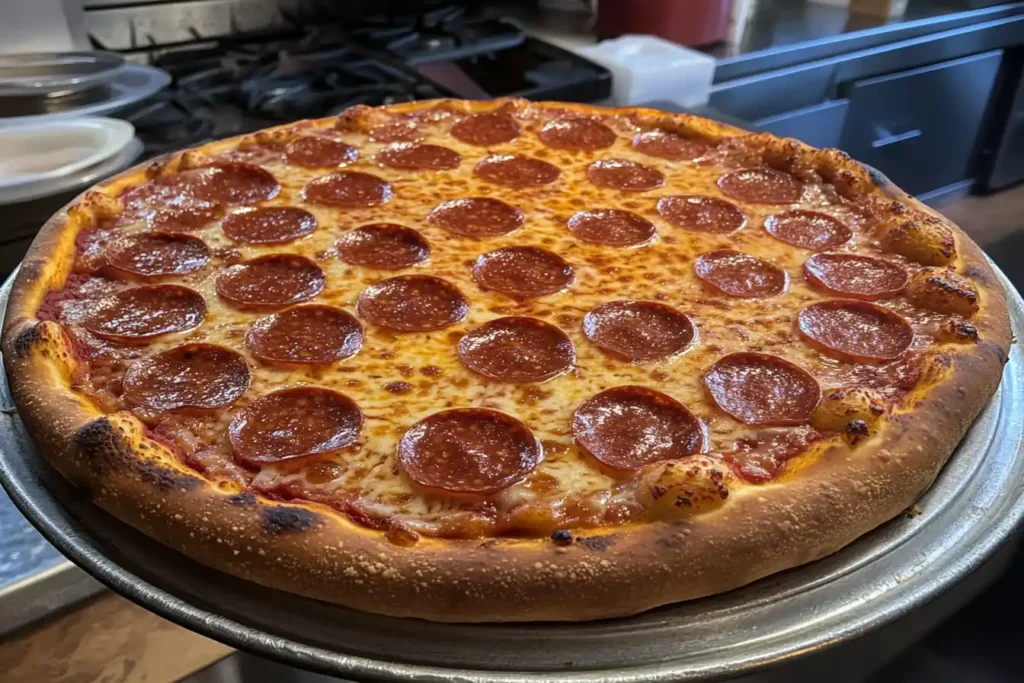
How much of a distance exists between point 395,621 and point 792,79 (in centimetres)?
357

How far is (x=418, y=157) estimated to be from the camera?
7.68 ft

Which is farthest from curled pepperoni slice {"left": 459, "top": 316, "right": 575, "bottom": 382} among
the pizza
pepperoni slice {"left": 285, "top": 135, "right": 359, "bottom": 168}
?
pepperoni slice {"left": 285, "top": 135, "right": 359, "bottom": 168}

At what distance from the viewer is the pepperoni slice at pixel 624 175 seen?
2232 millimetres

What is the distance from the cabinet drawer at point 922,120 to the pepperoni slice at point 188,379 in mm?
3805

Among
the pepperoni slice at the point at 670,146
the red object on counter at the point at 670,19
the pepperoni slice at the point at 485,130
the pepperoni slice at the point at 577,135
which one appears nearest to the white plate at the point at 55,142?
the pepperoni slice at the point at 485,130

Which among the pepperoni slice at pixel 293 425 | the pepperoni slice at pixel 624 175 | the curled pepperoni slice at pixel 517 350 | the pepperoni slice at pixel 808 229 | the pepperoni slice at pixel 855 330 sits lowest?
the pepperoni slice at pixel 293 425

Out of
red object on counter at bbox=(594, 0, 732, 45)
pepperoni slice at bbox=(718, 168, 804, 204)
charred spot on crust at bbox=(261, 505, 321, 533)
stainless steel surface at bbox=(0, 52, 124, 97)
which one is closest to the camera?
charred spot on crust at bbox=(261, 505, 321, 533)

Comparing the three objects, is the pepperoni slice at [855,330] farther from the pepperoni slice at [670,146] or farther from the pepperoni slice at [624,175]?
the pepperoni slice at [670,146]

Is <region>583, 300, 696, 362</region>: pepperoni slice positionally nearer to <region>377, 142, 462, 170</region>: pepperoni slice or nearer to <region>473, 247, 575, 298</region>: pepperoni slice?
<region>473, 247, 575, 298</region>: pepperoni slice

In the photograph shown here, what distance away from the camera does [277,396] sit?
1441 mm

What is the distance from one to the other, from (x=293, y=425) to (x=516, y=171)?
113 centimetres

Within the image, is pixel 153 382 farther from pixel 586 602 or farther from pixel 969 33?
pixel 969 33

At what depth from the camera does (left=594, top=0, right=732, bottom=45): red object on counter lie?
3768 mm

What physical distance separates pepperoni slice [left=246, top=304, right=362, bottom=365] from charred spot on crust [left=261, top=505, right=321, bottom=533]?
1.30ft
